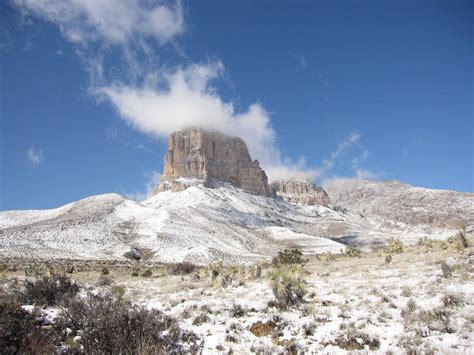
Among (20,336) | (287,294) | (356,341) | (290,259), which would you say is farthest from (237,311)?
(290,259)

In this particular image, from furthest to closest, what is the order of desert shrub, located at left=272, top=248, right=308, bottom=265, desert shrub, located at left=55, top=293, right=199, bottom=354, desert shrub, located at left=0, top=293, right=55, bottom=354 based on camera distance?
desert shrub, located at left=272, top=248, right=308, bottom=265, desert shrub, located at left=55, top=293, right=199, bottom=354, desert shrub, located at left=0, top=293, right=55, bottom=354

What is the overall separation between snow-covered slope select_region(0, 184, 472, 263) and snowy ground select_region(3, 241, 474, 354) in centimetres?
5758

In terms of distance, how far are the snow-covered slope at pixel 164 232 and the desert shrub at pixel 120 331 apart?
6003cm

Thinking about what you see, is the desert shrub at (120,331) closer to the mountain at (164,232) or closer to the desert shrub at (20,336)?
the desert shrub at (20,336)

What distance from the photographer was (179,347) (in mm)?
8266

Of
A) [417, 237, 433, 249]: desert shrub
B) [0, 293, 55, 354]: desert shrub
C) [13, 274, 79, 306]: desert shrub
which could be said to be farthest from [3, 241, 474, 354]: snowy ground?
[417, 237, 433, 249]: desert shrub

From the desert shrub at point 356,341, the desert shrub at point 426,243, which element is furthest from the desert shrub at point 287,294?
the desert shrub at point 426,243

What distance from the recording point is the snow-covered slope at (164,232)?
76312 millimetres

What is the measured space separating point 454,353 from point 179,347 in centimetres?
516

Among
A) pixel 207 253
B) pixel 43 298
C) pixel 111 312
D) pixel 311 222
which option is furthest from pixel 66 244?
pixel 311 222

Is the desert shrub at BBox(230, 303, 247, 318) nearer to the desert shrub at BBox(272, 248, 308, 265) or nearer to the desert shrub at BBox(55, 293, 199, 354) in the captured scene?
the desert shrub at BBox(55, 293, 199, 354)

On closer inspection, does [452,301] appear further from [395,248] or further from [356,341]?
[395,248]

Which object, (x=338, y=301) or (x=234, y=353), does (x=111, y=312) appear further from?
(x=338, y=301)

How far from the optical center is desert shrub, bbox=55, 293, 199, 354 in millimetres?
7027
